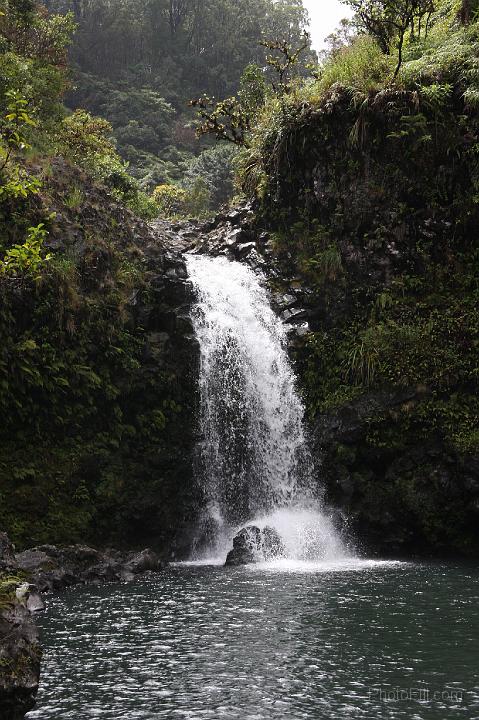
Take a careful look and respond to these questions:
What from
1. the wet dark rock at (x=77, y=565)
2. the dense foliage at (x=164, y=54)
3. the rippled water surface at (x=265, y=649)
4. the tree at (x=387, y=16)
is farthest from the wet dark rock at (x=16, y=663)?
the dense foliage at (x=164, y=54)

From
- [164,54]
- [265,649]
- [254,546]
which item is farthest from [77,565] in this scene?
[164,54]

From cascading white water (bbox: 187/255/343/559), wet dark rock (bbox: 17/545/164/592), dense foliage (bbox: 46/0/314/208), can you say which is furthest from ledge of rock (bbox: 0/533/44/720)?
dense foliage (bbox: 46/0/314/208)

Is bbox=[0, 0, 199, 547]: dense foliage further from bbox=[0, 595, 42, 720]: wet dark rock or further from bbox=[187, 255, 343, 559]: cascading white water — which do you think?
bbox=[0, 595, 42, 720]: wet dark rock

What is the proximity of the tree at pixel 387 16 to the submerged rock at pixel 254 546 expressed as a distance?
493 inches

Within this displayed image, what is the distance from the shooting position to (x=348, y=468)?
51.3ft

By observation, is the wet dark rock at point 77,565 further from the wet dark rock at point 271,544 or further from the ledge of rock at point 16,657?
the ledge of rock at point 16,657

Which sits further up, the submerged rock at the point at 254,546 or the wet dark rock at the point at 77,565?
the submerged rock at the point at 254,546

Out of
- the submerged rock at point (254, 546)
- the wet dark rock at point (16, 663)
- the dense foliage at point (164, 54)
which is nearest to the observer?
the wet dark rock at point (16, 663)

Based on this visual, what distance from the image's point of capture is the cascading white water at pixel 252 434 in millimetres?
15523

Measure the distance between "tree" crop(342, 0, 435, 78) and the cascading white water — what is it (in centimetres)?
822

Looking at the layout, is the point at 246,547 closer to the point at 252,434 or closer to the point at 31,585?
the point at 252,434

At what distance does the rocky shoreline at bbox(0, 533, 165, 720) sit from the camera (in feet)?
18.0

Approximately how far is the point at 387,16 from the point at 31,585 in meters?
17.8

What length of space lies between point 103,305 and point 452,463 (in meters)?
8.62
